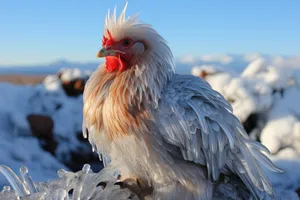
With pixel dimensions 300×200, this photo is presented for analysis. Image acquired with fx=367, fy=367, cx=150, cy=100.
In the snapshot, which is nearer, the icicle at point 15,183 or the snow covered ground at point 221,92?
the icicle at point 15,183

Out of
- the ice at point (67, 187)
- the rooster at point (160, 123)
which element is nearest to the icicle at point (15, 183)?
the ice at point (67, 187)

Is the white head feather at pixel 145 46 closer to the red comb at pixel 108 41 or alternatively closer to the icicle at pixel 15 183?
the red comb at pixel 108 41

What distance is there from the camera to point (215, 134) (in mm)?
1081

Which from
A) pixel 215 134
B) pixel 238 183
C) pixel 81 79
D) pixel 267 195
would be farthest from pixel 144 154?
pixel 81 79

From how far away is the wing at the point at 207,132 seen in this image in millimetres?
1036

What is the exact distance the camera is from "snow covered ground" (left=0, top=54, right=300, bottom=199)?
2.63 metres

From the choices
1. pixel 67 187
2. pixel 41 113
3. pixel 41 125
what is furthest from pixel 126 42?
pixel 41 113

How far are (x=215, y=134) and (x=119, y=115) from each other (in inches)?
11.3

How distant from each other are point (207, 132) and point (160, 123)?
140 millimetres

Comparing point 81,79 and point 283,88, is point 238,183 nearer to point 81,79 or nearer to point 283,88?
point 283,88

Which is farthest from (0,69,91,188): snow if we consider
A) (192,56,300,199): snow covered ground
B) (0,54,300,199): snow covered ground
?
(192,56,300,199): snow covered ground

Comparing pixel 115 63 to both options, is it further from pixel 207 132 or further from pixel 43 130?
pixel 43 130

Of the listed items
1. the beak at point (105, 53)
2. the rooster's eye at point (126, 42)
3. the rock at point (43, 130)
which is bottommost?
the rock at point (43, 130)

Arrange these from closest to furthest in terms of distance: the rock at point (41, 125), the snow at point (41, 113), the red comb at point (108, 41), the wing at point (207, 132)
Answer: the wing at point (207, 132) < the red comb at point (108, 41) < the snow at point (41, 113) < the rock at point (41, 125)
